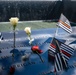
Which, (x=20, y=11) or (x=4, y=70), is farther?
(x=20, y=11)

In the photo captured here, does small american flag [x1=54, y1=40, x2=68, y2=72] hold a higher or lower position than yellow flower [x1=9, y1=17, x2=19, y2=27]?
lower

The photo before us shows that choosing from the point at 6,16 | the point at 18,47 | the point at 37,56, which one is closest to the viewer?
the point at 37,56

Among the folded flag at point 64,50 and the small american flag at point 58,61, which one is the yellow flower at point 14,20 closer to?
the folded flag at point 64,50

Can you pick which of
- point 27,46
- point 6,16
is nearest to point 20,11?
point 6,16

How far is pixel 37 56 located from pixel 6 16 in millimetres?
16680

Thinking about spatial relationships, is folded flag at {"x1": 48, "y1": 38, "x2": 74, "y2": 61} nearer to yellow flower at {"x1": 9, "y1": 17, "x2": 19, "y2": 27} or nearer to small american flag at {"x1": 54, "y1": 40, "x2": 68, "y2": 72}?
small american flag at {"x1": 54, "y1": 40, "x2": 68, "y2": 72}

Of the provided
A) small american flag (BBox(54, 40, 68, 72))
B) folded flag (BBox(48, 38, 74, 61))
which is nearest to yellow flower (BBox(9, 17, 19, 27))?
folded flag (BBox(48, 38, 74, 61))

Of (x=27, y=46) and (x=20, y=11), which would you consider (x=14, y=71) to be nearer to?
(x=27, y=46)

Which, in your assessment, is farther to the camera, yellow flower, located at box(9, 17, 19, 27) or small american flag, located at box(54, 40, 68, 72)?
yellow flower, located at box(9, 17, 19, 27)

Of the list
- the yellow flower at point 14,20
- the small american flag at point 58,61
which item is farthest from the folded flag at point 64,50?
the yellow flower at point 14,20

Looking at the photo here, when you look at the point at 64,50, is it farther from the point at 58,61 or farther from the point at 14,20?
the point at 14,20

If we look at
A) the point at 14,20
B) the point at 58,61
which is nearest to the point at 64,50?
the point at 58,61

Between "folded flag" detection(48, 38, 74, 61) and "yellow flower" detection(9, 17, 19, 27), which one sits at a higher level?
"yellow flower" detection(9, 17, 19, 27)

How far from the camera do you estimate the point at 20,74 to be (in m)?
3.71
